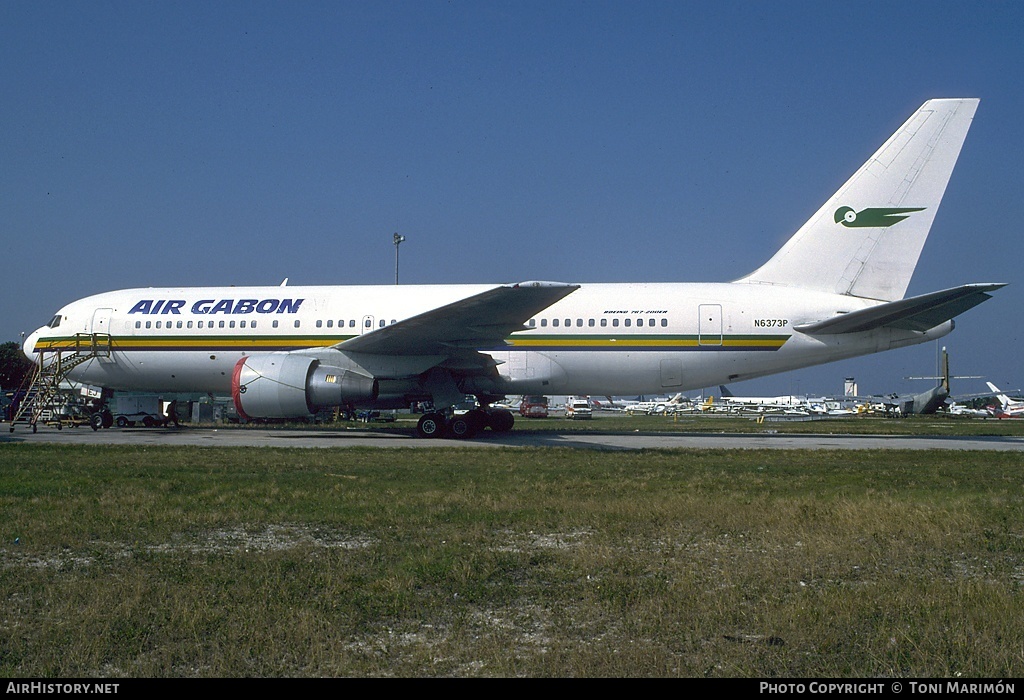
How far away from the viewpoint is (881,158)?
63.7 feet

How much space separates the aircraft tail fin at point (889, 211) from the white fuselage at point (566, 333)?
0.72m

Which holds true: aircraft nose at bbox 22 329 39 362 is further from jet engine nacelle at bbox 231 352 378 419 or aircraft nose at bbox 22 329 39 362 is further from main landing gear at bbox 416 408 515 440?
main landing gear at bbox 416 408 515 440

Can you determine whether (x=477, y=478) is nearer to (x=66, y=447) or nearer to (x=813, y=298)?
(x=66, y=447)

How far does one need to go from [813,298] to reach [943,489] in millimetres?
9747

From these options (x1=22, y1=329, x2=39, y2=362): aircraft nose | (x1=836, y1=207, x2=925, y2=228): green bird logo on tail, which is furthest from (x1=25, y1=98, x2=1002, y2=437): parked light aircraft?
(x1=22, y1=329, x2=39, y2=362): aircraft nose

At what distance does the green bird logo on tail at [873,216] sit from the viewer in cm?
1928

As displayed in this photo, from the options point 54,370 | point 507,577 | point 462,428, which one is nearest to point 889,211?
point 462,428

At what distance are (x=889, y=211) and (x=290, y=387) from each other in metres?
15.0

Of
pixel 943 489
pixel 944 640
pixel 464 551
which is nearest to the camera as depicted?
pixel 944 640

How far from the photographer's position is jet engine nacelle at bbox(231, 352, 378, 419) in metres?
17.6

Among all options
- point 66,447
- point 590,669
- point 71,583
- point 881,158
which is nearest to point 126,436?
point 66,447

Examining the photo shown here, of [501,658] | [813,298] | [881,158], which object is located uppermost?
[881,158]

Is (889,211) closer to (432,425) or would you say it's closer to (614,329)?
(614,329)

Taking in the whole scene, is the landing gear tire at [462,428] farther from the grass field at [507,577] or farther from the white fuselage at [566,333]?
the grass field at [507,577]
